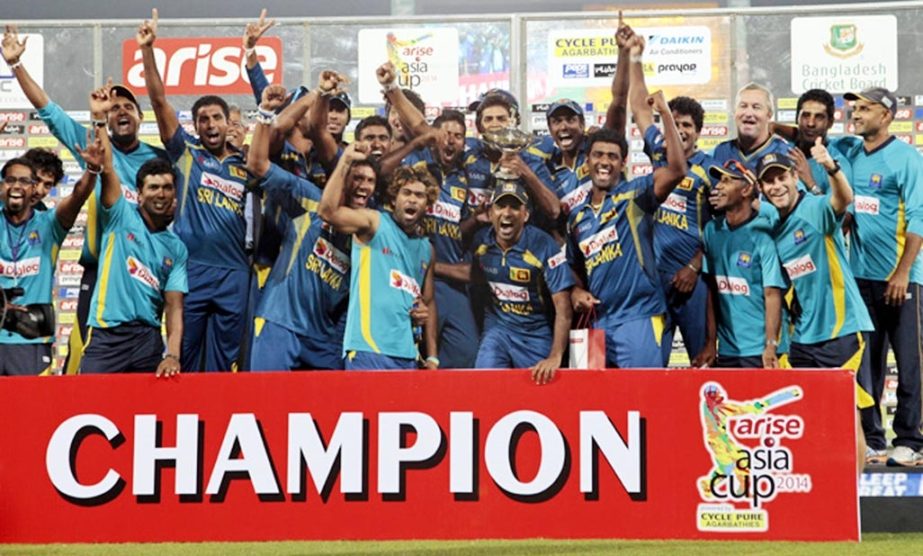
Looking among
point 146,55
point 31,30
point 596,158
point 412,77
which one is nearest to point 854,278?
point 596,158

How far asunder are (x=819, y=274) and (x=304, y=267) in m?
3.20

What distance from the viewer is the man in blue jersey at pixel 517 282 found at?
8703 millimetres

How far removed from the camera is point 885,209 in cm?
872

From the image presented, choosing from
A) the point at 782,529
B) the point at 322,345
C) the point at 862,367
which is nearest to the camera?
the point at 782,529

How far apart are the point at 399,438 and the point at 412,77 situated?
402 centimetres

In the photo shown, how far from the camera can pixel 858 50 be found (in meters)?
10.5

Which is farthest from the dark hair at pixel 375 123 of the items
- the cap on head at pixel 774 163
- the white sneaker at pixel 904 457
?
the white sneaker at pixel 904 457

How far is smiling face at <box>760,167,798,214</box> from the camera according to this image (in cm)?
835

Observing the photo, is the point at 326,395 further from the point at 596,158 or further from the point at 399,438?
the point at 596,158

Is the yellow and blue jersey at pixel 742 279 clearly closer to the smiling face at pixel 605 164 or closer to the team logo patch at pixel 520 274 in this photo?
the smiling face at pixel 605 164

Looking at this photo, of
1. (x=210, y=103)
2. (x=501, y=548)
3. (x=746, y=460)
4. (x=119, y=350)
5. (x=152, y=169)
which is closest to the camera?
(x=501, y=548)

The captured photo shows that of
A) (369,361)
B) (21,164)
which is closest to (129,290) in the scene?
(21,164)

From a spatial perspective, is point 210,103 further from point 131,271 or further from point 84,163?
point 131,271

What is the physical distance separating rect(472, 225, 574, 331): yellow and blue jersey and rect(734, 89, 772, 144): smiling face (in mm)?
1434
